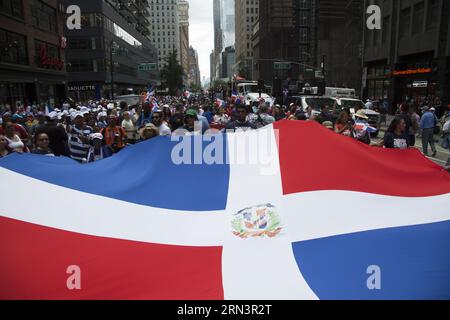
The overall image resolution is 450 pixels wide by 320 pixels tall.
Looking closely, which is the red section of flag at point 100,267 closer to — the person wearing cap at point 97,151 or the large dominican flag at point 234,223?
the large dominican flag at point 234,223

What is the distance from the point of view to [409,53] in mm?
35500

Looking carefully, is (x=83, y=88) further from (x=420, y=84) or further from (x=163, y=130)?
(x=163, y=130)

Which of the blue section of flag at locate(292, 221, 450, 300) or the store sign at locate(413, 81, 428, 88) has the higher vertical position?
the store sign at locate(413, 81, 428, 88)

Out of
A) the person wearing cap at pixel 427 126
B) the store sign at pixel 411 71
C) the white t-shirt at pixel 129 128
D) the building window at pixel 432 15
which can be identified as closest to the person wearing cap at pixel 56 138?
the white t-shirt at pixel 129 128

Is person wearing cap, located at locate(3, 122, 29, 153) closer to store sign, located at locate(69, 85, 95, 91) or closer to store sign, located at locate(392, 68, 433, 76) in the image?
store sign, located at locate(392, 68, 433, 76)

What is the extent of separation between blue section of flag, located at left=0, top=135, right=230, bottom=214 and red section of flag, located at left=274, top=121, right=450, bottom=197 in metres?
0.87

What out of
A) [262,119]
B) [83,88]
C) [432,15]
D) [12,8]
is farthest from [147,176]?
[83,88]

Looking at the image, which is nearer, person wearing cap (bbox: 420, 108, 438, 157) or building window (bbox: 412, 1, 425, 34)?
person wearing cap (bbox: 420, 108, 438, 157)

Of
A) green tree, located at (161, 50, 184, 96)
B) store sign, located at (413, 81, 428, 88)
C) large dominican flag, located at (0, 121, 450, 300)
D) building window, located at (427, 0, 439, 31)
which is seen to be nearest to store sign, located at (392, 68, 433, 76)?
store sign, located at (413, 81, 428, 88)

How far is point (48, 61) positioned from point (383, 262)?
141 feet

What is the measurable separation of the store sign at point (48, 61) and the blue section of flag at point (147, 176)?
38109 millimetres

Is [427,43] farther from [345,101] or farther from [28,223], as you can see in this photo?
[28,223]

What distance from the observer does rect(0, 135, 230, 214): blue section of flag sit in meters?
4.54

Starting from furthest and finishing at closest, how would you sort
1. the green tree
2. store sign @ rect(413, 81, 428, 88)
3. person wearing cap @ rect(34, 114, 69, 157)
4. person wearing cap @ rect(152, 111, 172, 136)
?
1. the green tree
2. store sign @ rect(413, 81, 428, 88)
3. person wearing cap @ rect(152, 111, 172, 136)
4. person wearing cap @ rect(34, 114, 69, 157)
